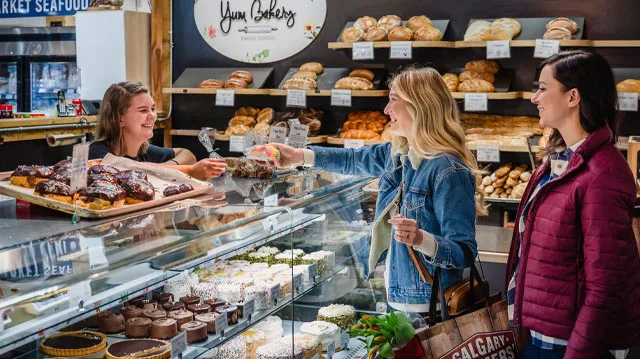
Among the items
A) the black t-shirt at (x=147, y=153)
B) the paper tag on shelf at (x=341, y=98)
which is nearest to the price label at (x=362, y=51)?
the paper tag on shelf at (x=341, y=98)

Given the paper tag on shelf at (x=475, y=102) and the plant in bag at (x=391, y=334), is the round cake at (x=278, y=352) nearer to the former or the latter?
the plant in bag at (x=391, y=334)

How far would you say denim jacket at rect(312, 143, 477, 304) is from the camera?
2479 mm

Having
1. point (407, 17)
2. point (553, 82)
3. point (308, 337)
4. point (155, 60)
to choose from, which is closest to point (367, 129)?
point (407, 17)

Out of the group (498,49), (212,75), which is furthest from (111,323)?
(212,75)

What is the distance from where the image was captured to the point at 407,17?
5.73 m

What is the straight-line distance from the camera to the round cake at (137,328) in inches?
88.7

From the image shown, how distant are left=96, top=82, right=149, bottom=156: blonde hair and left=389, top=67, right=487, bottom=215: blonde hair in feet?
5.41

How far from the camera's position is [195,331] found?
7.64 feet

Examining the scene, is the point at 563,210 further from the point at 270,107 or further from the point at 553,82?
the point at 270,107

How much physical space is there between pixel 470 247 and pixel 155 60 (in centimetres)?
448

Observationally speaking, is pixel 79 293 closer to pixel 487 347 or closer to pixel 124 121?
pixel 487 347

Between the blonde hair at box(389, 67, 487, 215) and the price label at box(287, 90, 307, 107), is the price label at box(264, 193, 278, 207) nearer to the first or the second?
the blonde hair at box(389, 67, 487, 215)

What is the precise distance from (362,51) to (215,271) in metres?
2.95

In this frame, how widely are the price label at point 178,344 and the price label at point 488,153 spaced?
325 centimetres
